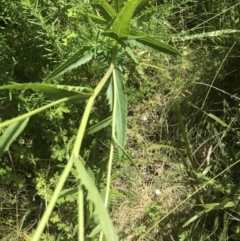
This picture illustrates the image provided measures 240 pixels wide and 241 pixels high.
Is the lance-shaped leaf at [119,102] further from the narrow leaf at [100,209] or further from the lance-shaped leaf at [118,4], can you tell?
the narrow leaf at [100,209]

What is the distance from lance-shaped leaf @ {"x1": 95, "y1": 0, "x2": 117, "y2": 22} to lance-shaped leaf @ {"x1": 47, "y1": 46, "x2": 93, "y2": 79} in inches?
4.1

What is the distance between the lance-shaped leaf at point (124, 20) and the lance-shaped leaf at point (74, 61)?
96 mm

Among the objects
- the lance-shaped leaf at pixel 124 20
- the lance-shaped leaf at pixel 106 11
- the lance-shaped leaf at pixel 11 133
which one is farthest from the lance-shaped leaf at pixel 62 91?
the lance-shaped leaf at pixel 106 11

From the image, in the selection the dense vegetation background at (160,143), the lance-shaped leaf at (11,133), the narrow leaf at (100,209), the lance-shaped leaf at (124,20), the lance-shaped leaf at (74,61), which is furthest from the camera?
the dense vegetation background at (160,143)

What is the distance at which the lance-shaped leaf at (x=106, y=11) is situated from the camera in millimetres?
1195

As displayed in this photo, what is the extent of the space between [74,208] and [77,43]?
541 mm

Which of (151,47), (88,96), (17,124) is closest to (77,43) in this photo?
(151,47)

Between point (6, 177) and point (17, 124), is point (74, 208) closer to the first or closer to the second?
point (6, 177)

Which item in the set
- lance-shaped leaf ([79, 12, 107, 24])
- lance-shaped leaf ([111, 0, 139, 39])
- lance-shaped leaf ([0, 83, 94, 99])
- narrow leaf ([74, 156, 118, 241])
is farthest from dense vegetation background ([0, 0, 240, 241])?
narrow leaf ([74, 156, 118, 241])

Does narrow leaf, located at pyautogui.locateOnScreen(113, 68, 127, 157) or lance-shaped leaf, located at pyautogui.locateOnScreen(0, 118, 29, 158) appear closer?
lance-shaped leaf, located at pyautogui.locateOnScreen(0, 118, 29, 158)

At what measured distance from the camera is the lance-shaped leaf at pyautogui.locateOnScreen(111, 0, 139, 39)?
1.04 meters

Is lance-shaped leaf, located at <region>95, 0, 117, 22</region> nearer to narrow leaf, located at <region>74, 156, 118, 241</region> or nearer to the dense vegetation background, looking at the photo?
the dense vegetation background

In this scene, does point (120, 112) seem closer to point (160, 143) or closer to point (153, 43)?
point (153, 43)

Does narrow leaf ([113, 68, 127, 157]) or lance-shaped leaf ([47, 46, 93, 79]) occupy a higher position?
lance-shaped leaf ([47, 46, 93, 79])
